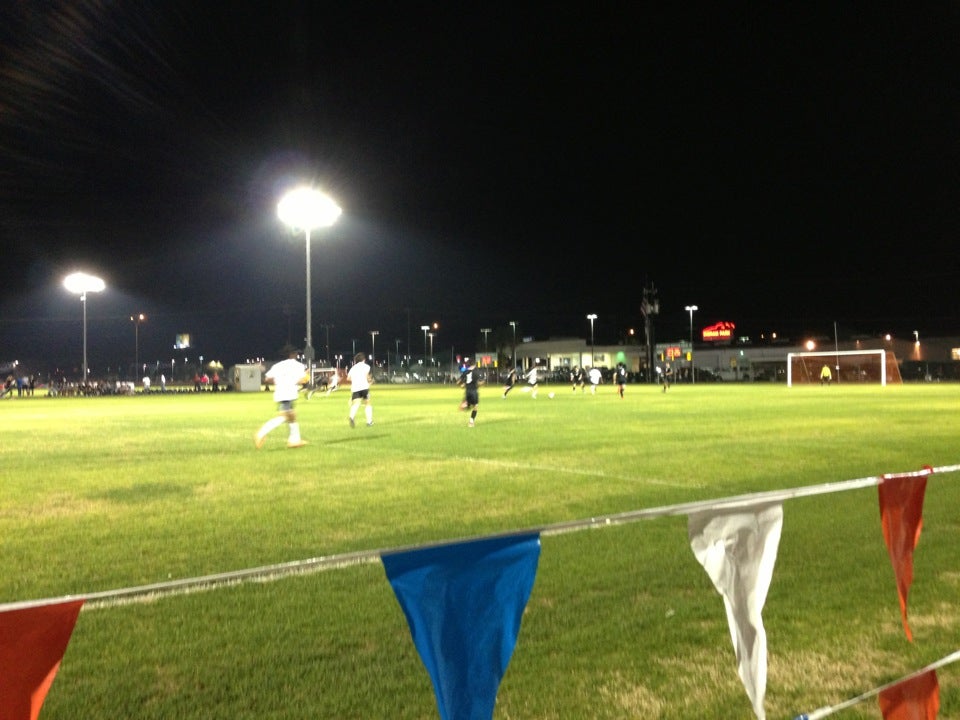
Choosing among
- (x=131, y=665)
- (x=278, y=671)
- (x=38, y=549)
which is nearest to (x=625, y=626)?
(x=278, y=671)

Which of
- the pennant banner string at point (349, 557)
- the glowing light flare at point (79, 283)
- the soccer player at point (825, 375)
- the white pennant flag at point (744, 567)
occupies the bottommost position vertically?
the soccer player at point (825, 375)

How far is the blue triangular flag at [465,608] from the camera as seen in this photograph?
2.53 metres

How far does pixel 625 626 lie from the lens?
4.87 meters

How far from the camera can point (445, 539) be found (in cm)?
732

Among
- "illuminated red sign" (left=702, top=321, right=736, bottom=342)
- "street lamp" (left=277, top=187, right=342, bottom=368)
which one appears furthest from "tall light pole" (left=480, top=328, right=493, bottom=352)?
"street lamp" (left=277, top=187, right=342, bottom=368)

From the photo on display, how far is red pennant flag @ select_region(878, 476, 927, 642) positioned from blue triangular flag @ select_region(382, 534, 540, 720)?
2.07 m

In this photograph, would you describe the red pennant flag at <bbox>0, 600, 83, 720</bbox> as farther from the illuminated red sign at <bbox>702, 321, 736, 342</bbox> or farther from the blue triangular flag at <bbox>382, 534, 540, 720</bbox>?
the illuminated red sign at <bbox>702, 321, 736, 342</bbox>

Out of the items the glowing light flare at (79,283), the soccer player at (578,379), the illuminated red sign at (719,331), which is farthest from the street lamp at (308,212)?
the illuminated red sign at (719,331)

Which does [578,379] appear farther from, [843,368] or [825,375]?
[843,368]

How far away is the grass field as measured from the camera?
3.94 m

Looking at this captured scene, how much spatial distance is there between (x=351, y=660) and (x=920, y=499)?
3240mm

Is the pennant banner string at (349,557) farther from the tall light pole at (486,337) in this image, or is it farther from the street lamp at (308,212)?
the tall light pole at (486,337)

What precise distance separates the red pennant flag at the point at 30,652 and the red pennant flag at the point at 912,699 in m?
3.10

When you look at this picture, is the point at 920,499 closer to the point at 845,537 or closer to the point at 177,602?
the point at 845,537
